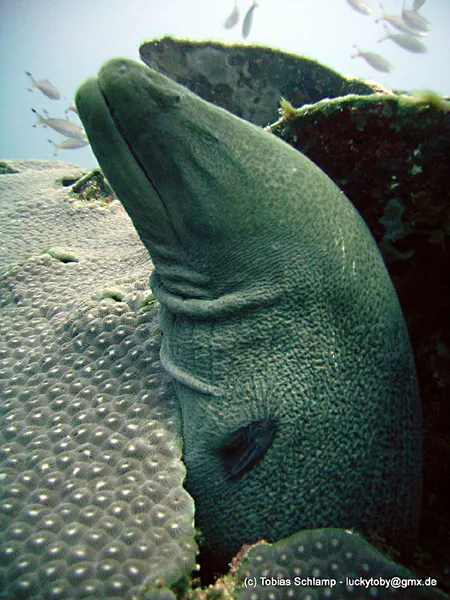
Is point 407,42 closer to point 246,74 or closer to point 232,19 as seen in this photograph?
point 232,19

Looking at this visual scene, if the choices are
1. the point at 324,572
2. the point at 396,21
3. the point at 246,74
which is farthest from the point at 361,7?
the point at 324,572

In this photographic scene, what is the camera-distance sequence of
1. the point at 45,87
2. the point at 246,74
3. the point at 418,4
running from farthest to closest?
1. the point at 418,4
2. the point at 45,87
3. the point at 246,74

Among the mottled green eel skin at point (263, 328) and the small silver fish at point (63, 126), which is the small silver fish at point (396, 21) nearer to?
the small silver fish at point (63, 126)

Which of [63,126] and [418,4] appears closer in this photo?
[63,126]

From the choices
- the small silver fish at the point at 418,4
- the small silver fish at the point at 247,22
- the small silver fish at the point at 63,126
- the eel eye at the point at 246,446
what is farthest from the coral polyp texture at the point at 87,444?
the small silver fish at the point at 418,4

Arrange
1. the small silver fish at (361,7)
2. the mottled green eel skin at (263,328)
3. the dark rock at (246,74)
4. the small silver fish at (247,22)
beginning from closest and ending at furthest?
the mottled green eel skin at (263,328) < the dark rock at (246,74) < the small silver fish at (247,22) < the small silver fish at (361,7)

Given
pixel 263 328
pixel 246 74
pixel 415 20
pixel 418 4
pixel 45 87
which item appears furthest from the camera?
pixel 415 20

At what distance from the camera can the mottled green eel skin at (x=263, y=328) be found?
60.2 inches

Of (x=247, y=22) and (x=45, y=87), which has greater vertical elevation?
(x=247, y=22)

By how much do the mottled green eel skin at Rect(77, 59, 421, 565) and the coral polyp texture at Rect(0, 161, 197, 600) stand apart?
27cm

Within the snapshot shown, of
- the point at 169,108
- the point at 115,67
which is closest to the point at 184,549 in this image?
the point at 169,108

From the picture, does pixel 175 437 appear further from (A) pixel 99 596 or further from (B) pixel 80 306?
(B) pixel 80 306

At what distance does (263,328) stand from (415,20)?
50.5 ft

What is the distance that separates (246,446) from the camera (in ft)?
5.27
